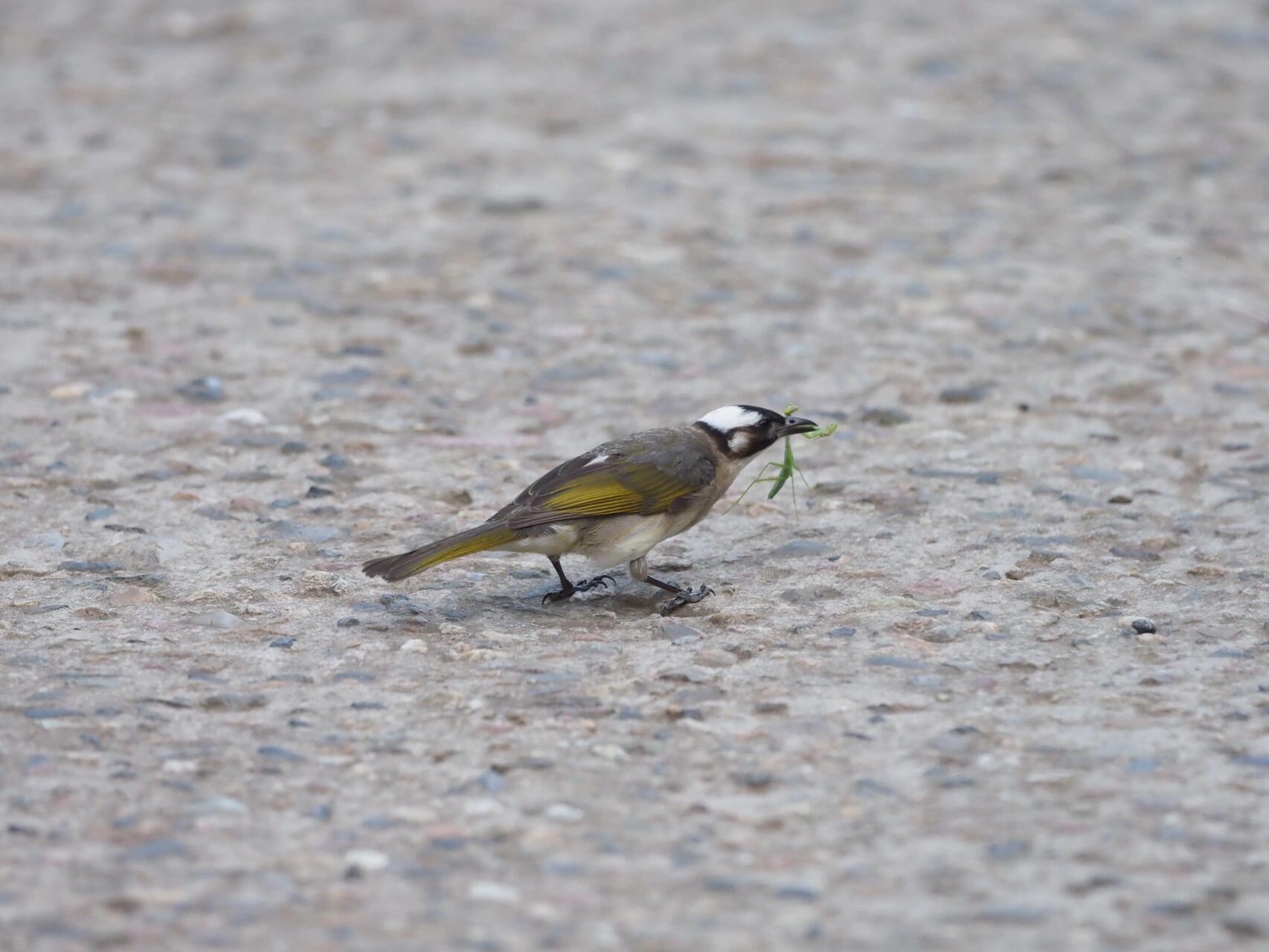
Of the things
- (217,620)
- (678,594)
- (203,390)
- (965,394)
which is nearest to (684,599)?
(678,594)

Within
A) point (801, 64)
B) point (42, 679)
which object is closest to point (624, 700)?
point (42, 679)

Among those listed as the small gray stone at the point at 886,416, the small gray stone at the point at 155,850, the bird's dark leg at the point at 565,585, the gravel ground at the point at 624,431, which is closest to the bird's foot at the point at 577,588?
the bird's dark leg at the point at 565,585

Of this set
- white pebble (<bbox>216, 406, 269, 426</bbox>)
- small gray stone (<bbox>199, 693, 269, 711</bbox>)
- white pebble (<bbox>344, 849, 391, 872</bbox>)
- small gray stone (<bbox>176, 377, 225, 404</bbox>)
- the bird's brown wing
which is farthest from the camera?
small gray stone (<bbox>176, 377, 225, 404</bbox>)

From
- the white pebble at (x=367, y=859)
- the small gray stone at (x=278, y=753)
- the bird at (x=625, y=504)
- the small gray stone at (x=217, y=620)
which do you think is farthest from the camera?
the bird at (x=625, y=504)

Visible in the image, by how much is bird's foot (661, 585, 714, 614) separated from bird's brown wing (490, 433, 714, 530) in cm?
33

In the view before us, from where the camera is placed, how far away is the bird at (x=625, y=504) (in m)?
6.14

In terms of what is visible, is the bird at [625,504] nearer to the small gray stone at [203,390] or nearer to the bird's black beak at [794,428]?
the bird's black beak at [794,428]

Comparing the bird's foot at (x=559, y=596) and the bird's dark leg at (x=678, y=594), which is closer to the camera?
the bird's dark leg at (x=678, y=594)

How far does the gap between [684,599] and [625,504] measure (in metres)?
0.43

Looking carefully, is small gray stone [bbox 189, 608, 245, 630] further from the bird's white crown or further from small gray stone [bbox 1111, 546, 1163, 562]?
small gray stone [bbox 1111, 546, 1163, 562]

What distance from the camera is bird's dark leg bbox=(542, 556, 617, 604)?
6523mm

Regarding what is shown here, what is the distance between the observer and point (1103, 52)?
14.0 metres

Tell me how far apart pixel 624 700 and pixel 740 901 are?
130 cm

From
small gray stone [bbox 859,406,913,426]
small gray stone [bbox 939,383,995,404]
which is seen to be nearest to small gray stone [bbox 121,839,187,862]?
small gray stone [bbox 859,406,913,426]
